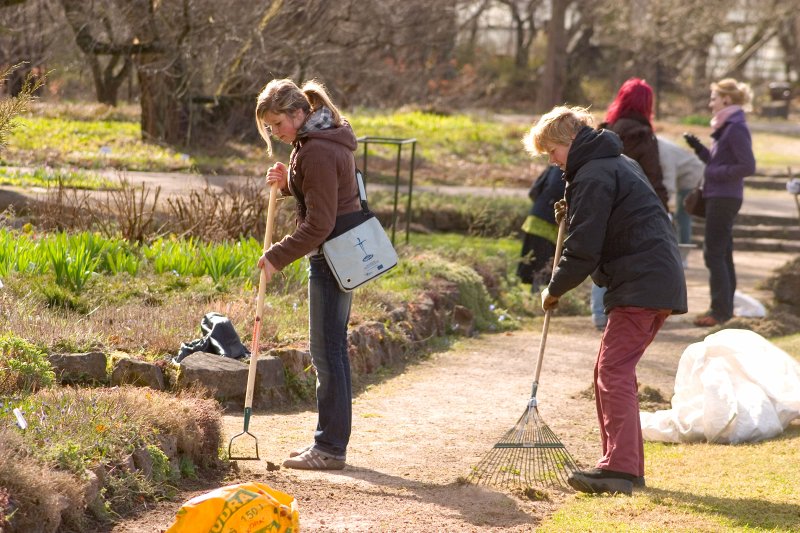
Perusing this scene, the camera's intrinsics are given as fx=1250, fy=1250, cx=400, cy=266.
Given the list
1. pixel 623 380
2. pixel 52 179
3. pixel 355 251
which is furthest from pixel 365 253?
pixel 52 179

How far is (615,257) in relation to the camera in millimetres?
5141

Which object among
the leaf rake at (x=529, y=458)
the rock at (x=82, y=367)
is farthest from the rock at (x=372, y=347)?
the leaf rake at (x=529, y=458)

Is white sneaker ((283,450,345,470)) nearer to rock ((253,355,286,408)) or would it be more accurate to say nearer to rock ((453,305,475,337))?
rock ((253,355,286,408))

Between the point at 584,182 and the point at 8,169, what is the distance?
378 inches

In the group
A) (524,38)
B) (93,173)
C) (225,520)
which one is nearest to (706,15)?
(524,38)

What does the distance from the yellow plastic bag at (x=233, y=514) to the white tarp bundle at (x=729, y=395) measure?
3.16 meters

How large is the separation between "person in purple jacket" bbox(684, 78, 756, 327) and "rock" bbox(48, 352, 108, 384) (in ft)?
17.9

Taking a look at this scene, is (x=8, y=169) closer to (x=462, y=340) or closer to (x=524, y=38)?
(x=462, y=340)

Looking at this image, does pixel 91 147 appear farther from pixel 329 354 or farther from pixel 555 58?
pixel 555 58

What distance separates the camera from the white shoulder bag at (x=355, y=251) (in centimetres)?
520

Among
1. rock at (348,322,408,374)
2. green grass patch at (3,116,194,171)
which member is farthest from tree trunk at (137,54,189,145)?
rock at (348,322,408,374)

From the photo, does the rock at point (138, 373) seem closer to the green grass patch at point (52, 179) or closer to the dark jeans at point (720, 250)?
the green grass patch at point (52, 179)

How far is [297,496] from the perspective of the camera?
493cm

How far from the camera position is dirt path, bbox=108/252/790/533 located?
15.7 feet
